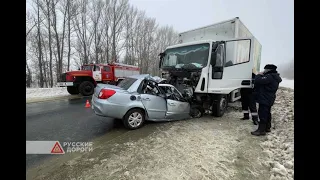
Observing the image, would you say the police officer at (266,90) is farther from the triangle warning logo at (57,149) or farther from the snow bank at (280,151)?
the triangle warning logo at (57,149)

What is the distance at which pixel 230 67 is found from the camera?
5840 mm

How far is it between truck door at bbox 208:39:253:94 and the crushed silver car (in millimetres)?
1089

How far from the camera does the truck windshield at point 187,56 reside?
5629 millimetres

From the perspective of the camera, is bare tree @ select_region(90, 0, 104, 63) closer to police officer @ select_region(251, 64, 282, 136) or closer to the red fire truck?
the red fire truck

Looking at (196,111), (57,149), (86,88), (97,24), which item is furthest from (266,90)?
(97,24)

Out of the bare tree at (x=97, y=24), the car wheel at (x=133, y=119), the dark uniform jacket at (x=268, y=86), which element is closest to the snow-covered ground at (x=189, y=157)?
the car wheel at (x=133, y=119)

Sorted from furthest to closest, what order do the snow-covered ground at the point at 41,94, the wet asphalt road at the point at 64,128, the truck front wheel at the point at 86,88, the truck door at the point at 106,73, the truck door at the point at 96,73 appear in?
1. the truck door at the point at 106,73
2. the truck door at the point at 96,73
3. the truck front wheel at the point at 86,88
4. the snow-covered ground at the point at 41,94
5. the wet asphalt road at the point at 64,128

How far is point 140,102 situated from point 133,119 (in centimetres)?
50

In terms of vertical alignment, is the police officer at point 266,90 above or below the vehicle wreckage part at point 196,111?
above

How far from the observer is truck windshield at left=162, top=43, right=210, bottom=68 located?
18.5 feet
